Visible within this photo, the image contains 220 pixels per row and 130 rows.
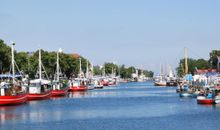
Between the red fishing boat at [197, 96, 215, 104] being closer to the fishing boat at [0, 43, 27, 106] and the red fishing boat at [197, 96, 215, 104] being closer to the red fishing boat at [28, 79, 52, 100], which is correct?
the fishing boat at [0, 43, 27, 106]

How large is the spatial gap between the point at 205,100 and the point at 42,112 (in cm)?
3132

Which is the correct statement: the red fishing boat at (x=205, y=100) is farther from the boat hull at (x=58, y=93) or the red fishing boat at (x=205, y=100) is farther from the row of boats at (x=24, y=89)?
the boat hull at (x=58, y=93)

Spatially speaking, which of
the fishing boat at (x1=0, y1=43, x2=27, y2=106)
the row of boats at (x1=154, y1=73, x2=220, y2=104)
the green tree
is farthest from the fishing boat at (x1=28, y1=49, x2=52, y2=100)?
the row of boats at (x1=154, y1=73, x2=220, y2=104)

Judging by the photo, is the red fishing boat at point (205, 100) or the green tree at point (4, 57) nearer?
the red fishing boat at point (205, 100)

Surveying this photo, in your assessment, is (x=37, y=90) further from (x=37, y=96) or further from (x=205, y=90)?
(x=205, y=90)

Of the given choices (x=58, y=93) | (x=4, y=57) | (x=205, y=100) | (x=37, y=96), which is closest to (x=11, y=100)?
(x=37, y=96)

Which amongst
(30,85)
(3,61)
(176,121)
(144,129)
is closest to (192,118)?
(176,121)

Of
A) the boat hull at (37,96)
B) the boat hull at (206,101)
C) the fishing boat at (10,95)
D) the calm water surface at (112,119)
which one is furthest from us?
the boat hull at (37,96)

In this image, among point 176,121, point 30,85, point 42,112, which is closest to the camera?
point 176,121

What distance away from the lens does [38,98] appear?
151m

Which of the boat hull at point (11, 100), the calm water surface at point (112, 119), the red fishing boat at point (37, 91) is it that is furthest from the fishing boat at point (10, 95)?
the red fishing boat at point (37, 91)

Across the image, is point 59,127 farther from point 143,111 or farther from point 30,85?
point 30,85

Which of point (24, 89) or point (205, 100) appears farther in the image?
point (24, 89)

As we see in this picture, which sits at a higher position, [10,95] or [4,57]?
[4,57]
